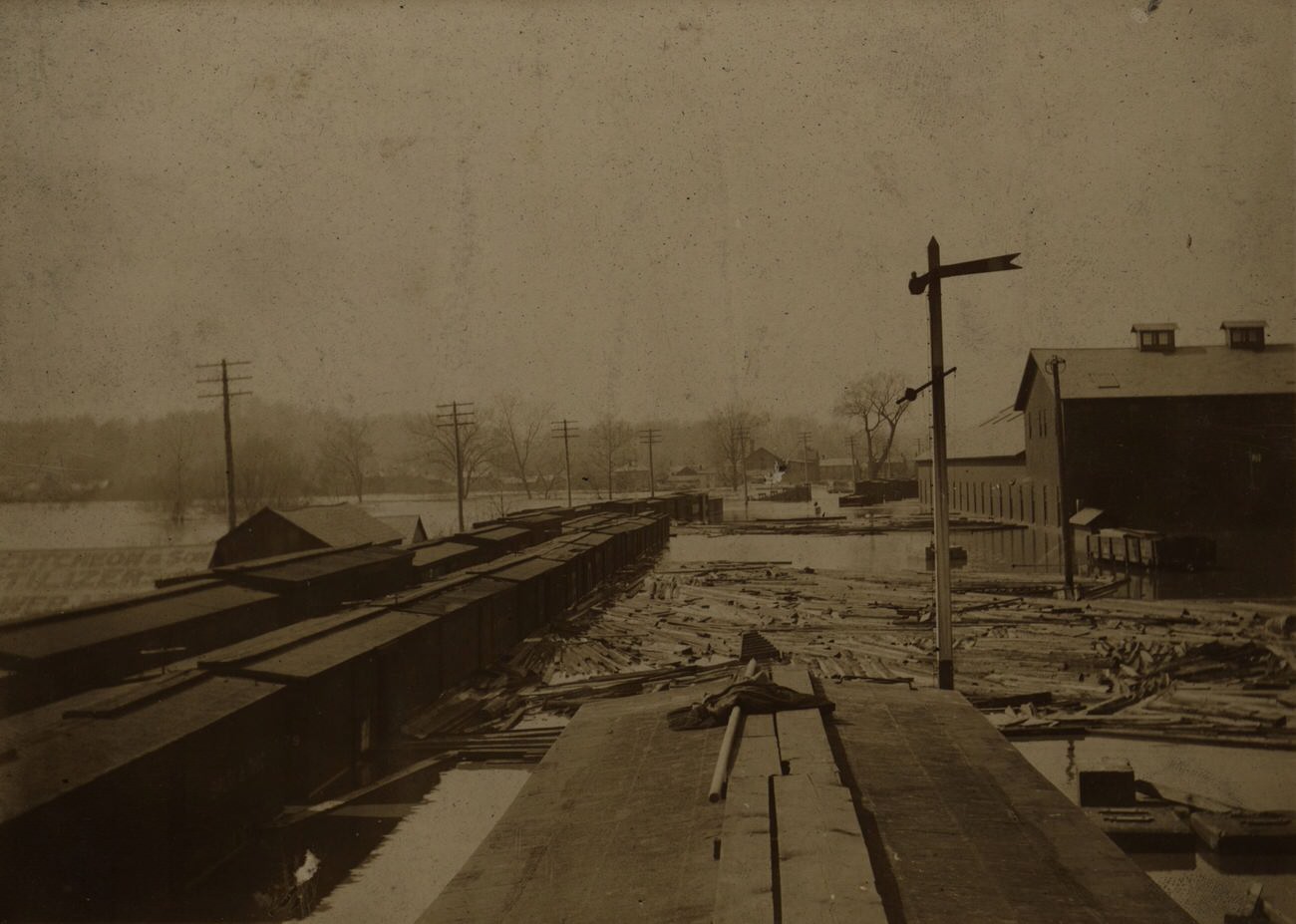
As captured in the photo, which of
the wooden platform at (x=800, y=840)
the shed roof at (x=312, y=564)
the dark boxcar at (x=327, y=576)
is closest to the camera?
the wooden platform at (x=800, y=840)

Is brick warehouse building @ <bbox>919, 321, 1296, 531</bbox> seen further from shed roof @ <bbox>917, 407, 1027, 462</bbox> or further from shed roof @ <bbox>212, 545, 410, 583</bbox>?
shed roof @ <bbox>212, 545, 410, 583</bbox>

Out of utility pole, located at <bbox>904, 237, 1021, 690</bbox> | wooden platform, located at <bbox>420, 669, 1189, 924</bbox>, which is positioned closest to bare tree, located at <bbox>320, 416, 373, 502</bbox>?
utility pole, located at <bbox>904, 237, 1021, 690</bbox>

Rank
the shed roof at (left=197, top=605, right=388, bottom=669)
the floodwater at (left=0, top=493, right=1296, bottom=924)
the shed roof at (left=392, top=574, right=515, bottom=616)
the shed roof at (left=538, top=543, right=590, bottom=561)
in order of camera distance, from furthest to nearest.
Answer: the shed roof at (left=538, top=543, right=590, bottom=561)
the shed roof at (left=392, top=574, right=515, bottom=616)
the shed roof at (left=197, top=605, right=388, bottom=669)
the floodwater at (left=0, top=493, right=1296, bottom=924)

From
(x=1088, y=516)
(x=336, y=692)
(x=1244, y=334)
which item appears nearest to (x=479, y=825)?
(x=336, y=692)

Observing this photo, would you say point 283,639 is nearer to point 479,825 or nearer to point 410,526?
point 479,825

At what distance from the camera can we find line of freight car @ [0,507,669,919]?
26.3 feet

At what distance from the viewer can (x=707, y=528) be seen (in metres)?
55.9

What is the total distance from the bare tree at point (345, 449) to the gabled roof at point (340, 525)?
38892 mm

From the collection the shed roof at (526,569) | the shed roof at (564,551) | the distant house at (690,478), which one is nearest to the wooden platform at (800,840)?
the shed roof at (526,569)

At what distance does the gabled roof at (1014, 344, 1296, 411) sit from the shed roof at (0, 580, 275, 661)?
3509cm

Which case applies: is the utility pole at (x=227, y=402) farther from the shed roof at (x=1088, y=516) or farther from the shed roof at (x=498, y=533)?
the shed roof at (x=1088, y=516)

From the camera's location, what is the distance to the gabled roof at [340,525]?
29156mm

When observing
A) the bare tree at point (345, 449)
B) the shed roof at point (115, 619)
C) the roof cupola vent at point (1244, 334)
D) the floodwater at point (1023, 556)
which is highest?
the roof cupola vent at point (1244, 334)

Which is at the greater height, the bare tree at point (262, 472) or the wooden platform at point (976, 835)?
the bare tree at point (262, 472)
